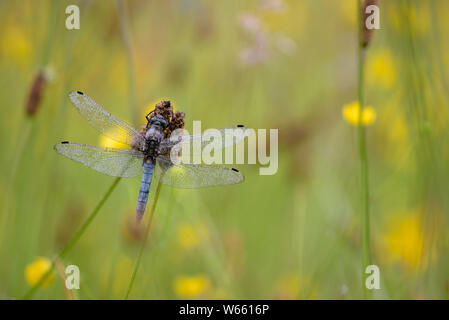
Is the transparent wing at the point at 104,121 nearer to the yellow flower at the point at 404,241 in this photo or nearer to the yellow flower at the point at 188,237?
the yellow flower at the point at 188,237

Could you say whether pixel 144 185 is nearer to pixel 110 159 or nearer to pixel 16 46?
pixel 110 159

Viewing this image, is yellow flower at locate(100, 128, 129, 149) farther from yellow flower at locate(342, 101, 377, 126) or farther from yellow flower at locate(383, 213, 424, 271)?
yellow flower at locate(383, 213, 424, 271)

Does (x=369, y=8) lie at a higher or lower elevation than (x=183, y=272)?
higher

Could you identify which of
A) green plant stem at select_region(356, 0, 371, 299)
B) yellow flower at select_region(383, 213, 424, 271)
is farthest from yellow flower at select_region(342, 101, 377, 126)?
yellow flower at select_region(383, 213, 424, 271)

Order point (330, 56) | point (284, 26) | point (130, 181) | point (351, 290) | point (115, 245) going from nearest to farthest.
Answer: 1. point (351, 290)
2. point (130, 181)
3. point (115, 245)
4. point (330, 56)
5. point (284, 26)

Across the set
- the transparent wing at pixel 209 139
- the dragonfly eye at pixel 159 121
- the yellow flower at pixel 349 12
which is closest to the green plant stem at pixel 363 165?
the transparent wing at pixel 209 139

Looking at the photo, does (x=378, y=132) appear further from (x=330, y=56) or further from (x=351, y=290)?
(x=330, y=56)
